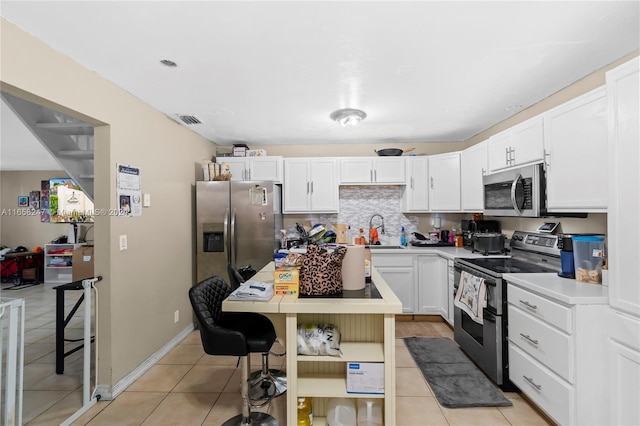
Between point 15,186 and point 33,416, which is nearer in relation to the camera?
point 33,416

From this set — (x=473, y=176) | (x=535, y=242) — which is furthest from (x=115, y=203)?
(x=535, y=242)

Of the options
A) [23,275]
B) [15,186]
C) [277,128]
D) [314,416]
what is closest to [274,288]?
[314,416]

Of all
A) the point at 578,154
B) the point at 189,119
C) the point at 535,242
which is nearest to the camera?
the point at 578,154

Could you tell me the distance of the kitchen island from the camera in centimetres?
166

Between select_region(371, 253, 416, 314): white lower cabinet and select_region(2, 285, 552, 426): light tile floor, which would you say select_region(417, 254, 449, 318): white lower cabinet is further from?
select_region(2, 285, 552, 426): light tile floor

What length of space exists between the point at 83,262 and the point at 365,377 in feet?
14.4

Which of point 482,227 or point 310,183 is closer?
point 482,227

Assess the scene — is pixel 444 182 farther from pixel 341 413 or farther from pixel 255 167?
A: pixel 341 413

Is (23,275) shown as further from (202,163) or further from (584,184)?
(584,184)

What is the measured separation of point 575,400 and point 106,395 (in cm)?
317

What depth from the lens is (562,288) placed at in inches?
77.8

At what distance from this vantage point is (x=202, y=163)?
13.3 ft

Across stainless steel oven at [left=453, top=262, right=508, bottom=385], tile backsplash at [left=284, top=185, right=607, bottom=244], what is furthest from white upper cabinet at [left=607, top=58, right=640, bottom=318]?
tile backsplash at [left=284, top=185, right=607, bottom=244]

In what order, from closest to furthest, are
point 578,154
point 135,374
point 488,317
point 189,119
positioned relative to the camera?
point 578,154 → point 488,317 → point 135,374 → point 189,119
